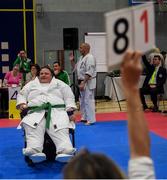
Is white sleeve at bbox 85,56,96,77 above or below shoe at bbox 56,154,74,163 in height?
above

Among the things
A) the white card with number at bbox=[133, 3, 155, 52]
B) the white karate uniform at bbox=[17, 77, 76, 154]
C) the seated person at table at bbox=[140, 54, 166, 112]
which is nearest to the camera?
the white card with number at bbox=[133, 3, 155, 52]

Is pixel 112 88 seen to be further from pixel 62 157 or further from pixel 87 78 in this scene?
pixel 62 157

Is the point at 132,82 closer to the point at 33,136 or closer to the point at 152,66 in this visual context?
the point at 33,136

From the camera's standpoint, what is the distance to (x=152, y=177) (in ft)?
4.35

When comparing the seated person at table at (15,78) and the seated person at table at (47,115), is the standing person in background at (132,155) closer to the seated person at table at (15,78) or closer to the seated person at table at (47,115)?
the seated person at table at (47,115)

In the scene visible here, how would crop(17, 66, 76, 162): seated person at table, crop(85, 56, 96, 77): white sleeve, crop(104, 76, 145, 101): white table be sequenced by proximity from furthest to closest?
crop(104, 76, 145, 101): white table
crop(85, 56, 96, 77): white sleeve
crop(17, 66, 76, 162): seated person at table

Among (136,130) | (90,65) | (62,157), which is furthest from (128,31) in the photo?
(90,65)

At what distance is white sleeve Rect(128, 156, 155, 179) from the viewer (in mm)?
1301

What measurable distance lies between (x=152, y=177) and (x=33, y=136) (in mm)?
4194

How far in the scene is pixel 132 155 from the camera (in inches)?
53.8

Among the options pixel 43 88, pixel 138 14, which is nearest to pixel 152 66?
pixel 43 88

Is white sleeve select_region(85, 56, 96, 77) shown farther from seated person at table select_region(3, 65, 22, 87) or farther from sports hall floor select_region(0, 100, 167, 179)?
seated person at table select_region(3, 65, 22, 87)

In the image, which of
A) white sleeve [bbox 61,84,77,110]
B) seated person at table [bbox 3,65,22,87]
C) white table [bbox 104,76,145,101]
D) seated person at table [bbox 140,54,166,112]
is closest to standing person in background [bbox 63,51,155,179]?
white sleeve [bbox 61,84,77,110]

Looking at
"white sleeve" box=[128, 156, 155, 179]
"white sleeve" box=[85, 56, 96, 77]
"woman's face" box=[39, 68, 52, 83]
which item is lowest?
"white sleeve" box=[128, 156, 155, 179]
